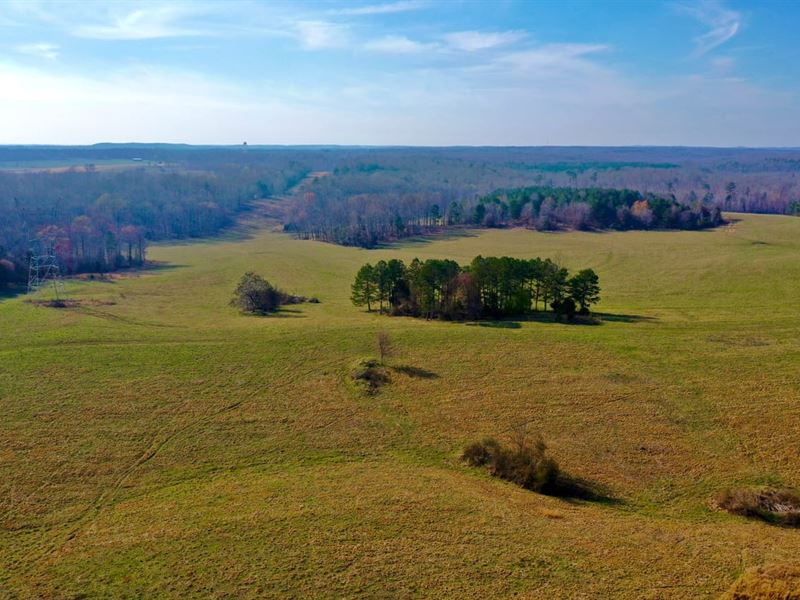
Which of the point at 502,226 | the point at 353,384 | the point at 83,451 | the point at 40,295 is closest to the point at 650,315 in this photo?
the point at 353,384

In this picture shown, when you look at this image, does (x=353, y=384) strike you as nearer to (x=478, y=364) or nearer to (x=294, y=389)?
(x=294, y=389)

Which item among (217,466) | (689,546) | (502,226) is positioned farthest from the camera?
(502,226)

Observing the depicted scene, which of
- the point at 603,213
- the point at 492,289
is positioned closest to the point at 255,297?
the point at 492,289

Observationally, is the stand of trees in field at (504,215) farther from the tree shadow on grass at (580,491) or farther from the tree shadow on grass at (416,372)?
the tree shadow on grass at (580,491)

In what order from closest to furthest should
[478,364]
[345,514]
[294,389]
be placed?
[345,514] < [294,389] < [478,364]

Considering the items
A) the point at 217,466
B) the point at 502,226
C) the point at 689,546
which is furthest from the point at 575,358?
the point at 502,226

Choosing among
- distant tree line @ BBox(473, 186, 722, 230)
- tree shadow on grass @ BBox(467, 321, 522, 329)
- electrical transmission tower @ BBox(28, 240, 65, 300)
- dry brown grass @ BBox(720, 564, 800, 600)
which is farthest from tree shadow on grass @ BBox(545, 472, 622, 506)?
distant tree line @ BBox(473, 186, 722, 230)

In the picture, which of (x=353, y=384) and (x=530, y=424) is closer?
(x=530, y=424)

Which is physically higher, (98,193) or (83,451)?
(98,193)
